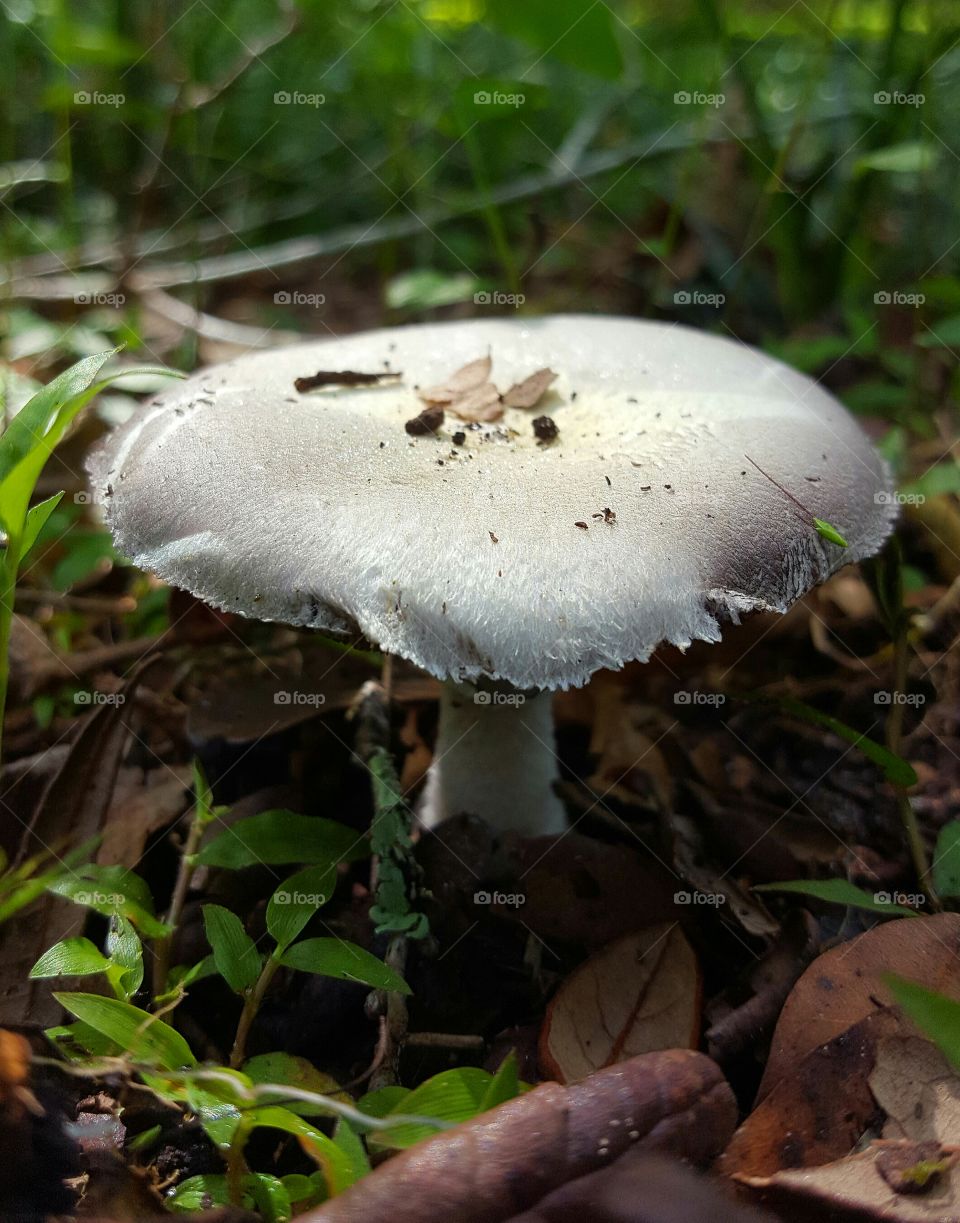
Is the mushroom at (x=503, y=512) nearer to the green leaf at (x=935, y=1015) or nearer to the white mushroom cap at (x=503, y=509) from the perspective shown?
the white mushroom cap at (x=503, y=509)

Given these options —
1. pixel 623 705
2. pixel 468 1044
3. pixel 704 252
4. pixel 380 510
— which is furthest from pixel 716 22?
pixel 468 1044

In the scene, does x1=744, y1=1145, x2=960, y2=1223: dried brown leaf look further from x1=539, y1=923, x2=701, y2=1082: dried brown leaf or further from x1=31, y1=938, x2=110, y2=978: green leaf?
x1=31, y1=938, x2=110, y2=978: green leaf

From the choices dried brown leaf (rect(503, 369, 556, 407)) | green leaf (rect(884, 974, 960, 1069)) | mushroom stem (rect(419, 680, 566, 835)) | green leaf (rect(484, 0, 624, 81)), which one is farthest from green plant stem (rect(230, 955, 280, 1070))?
green leaf (rect(484, 0, 624, 81))

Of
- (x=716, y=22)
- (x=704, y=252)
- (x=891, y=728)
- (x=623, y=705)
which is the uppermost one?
(x=716, y=22)

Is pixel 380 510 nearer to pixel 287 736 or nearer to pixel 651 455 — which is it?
pixel 651 455

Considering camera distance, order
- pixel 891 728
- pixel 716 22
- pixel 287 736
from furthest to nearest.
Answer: pixel 716 22 < pixel 287 736 < pixel 891 728

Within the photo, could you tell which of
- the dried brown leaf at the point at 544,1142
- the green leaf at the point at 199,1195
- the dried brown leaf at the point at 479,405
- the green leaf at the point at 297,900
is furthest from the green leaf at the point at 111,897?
the dried brown leaf at the point at 479,405

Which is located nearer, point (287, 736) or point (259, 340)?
point (287, 736)

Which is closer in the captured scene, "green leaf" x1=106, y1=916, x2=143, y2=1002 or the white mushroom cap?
the white mushroom cap
